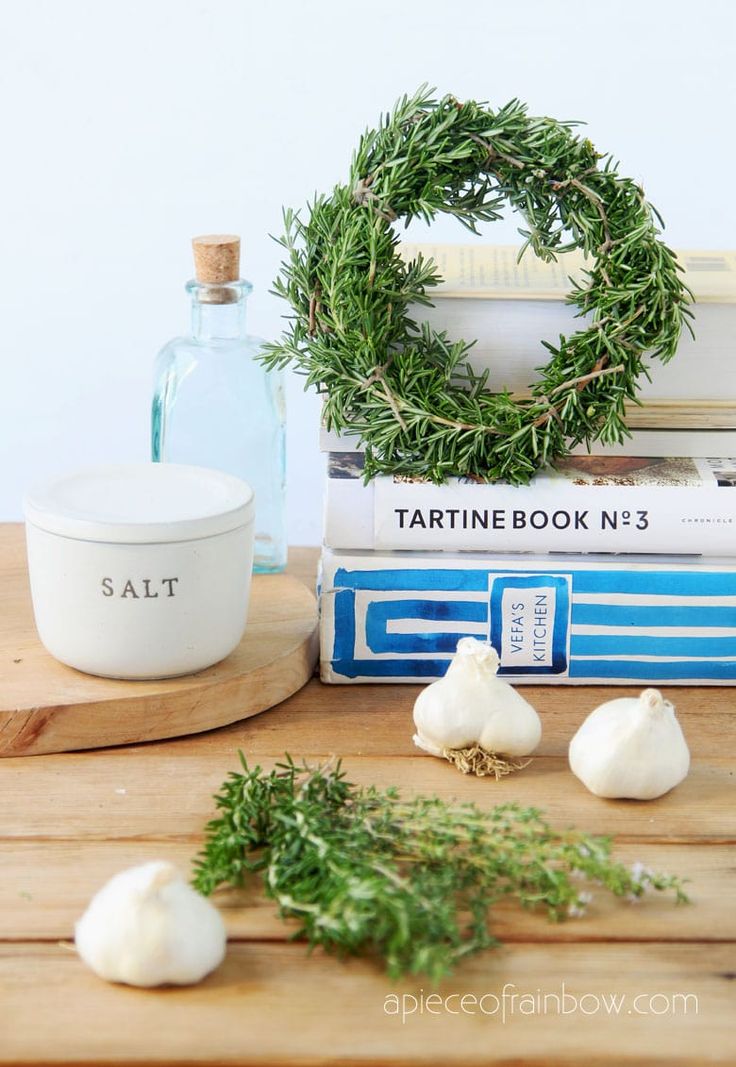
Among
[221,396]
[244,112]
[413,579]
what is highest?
[244,112]

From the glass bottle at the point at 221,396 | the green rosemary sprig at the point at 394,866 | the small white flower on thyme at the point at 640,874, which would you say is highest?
the glass bottle at the point at 221,396

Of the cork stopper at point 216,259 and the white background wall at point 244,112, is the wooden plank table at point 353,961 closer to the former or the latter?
the cork stopper at point 216,259

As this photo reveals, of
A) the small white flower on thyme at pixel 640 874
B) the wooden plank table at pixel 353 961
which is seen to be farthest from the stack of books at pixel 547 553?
the small white flower on thyme at pixel 640 874

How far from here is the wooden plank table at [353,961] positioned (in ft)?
1.73

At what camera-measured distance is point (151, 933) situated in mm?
546

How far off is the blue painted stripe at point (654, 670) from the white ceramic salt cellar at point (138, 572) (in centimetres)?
24

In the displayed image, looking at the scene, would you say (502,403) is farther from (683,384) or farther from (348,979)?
(348,979)

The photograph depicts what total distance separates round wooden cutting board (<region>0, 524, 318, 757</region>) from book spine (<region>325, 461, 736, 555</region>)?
87 mm

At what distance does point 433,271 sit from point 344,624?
0.81 ft

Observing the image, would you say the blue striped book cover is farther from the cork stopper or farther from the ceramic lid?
the cork stopper

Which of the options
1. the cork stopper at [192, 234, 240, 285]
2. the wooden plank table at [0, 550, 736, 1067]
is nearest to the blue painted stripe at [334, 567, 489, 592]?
the wooden plank table at [0, 550, 736, 1067]

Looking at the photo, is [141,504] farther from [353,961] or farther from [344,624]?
[353,961]

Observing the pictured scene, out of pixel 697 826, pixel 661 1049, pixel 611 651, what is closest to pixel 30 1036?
pixel 661 1049

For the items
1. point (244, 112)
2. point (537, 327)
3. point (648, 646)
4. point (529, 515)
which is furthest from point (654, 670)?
point (244, 112)
